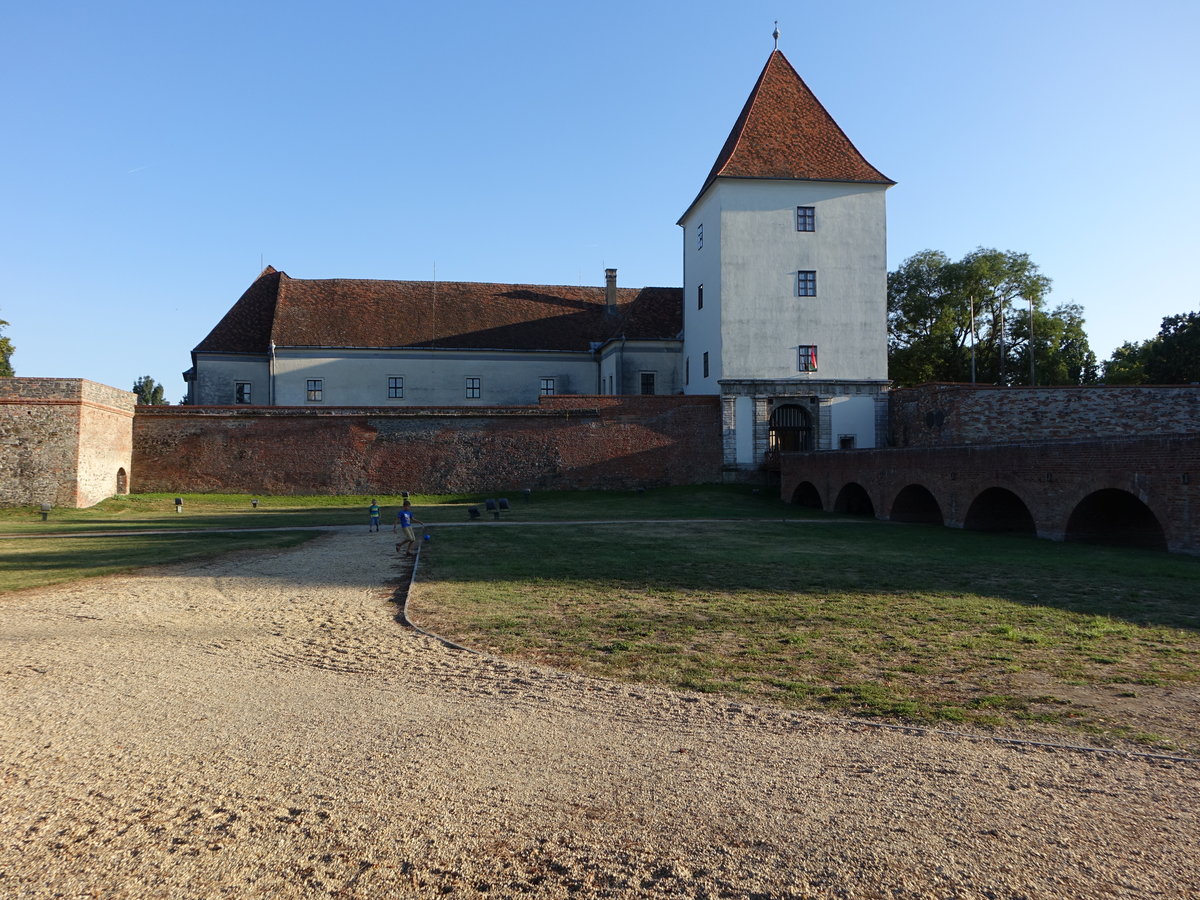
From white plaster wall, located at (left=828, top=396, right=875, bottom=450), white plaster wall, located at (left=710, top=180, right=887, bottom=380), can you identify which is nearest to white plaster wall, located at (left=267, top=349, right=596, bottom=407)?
white plaster wall, located at (left=710, top=180, right=887, bottom=380)

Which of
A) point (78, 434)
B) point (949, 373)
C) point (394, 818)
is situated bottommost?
point (394, 818)

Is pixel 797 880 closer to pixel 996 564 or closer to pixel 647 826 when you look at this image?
pixel 647 826

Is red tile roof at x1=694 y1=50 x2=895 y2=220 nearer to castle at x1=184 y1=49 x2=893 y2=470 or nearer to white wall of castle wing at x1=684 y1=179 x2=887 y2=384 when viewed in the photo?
castle at x1=184 y1=49 x2=893 y2=470

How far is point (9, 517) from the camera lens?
27.9m

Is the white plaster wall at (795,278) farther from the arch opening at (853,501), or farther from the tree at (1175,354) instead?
the tree at (1175,354)

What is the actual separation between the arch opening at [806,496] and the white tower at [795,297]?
4334 millimetres

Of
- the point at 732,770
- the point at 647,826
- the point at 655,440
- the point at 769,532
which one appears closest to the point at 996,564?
the point at 769,532

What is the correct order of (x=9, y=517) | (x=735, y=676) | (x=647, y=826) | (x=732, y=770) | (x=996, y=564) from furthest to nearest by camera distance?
(x=9, y=517) → (x=996, y=564) → (x=735, y=676) → (x=732, y=770) → (x=647, y=826)

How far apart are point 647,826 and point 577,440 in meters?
30.6

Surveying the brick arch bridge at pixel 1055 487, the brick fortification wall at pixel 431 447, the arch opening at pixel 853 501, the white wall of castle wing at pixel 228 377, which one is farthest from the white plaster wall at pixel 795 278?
the white wall of castle wing at pixel 228 377

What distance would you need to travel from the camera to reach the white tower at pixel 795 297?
35.4m

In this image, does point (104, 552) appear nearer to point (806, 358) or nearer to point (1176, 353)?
point (806, 358)

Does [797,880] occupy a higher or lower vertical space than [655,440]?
lower

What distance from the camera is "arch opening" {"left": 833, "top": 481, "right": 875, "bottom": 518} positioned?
2733cm
